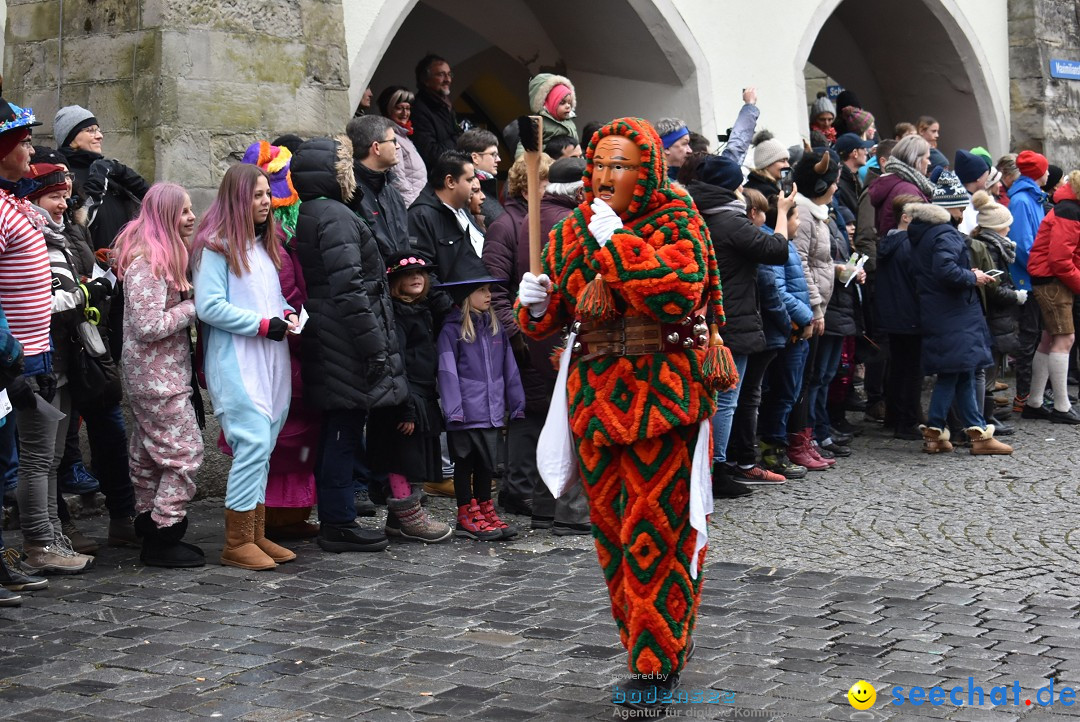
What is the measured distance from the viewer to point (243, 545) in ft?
21.2

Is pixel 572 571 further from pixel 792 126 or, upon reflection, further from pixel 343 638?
pixel 792 126

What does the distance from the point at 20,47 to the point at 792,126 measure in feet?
22.7

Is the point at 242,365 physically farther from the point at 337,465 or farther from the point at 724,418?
the point at 724,418

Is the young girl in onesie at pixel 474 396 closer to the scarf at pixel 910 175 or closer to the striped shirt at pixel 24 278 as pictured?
the striped shirt at pixel 24 278

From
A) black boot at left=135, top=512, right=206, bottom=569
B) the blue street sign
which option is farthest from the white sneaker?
the blue street sign

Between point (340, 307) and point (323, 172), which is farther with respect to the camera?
point (323, 172)

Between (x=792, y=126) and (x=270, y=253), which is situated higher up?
(x=792, y=126)

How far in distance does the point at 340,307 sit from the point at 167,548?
1.32 meters

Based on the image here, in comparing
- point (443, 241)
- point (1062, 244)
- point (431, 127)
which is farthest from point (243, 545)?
point (1062, 244)

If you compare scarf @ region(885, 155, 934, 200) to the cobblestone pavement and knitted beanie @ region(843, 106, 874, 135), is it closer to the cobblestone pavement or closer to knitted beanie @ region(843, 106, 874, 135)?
knitted beanie @ region(843, 106, 874, 135)

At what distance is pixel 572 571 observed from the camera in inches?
251

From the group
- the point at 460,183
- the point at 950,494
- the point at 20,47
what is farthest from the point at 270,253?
the point at 950,494

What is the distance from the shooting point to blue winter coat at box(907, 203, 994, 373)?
30.7 ft

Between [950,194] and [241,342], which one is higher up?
[950,194]
